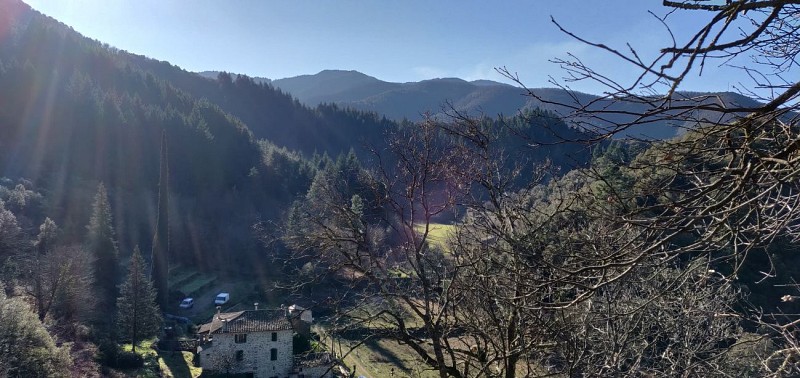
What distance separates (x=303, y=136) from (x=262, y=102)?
1320 centimetres

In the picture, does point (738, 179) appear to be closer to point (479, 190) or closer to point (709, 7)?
point (709, 7)

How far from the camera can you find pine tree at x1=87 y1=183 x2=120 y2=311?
2458 centimetres

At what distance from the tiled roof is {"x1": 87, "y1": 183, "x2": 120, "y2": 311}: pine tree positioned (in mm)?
7587

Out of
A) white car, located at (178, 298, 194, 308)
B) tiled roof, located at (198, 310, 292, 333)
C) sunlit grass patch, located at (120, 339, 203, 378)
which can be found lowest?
white car, located at (178, 298, 194, 308)

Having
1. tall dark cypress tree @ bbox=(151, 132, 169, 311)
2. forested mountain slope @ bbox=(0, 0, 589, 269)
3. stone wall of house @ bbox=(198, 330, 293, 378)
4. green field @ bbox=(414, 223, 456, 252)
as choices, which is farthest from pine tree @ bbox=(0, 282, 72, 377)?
forested mountain slope @ bbox=(0, 0, 589, 269)

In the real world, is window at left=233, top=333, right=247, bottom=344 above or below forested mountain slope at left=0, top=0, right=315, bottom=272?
below

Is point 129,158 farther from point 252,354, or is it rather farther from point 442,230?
point 442,230

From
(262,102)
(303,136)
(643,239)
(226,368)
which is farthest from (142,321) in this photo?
(262,102)

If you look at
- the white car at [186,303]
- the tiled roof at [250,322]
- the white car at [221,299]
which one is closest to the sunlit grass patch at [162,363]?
the tiled roof at [250,322]

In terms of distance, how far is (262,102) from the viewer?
9344 centimetres

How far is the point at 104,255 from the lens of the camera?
25.4m

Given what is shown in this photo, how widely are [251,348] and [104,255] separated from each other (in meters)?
12.2

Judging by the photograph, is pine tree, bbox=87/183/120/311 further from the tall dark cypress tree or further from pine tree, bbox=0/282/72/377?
pine tree, bbox=0/282/72/377

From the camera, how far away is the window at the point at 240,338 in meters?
19.7
